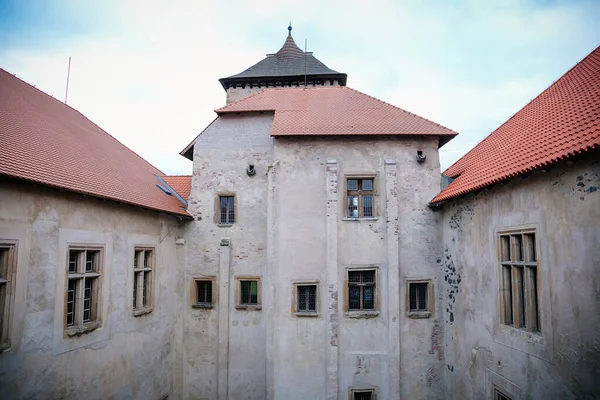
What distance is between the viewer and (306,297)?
13039 millimetres

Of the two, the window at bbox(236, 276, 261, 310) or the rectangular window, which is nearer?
the rectangular window

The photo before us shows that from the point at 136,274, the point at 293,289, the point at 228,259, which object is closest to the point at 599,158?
the point at 293,289

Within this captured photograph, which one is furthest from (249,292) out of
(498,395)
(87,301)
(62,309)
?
(498,395)

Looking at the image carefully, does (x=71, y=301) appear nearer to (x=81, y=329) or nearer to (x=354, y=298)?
(x=81, y=329)

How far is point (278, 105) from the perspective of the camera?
14828 millimetres

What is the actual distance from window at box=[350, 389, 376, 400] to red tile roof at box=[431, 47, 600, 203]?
6675mm

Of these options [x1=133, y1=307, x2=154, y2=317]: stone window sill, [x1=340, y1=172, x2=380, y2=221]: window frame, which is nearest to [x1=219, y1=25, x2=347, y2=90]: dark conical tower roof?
[x1=340, y1=172, x2=380, y2=221]: window frame

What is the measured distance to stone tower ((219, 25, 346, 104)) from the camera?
23344 mm

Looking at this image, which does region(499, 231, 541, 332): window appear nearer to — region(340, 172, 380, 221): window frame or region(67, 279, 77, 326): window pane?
region(340, 172, 380, 221): window frame

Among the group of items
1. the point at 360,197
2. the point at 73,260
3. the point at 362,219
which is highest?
the point at 360,197

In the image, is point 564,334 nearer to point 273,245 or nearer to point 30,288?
point 273,245

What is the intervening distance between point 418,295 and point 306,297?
3809mm

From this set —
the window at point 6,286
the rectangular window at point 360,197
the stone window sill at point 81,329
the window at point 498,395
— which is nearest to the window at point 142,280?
the stone window sill at point 81,329

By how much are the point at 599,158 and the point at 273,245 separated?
364 inches
